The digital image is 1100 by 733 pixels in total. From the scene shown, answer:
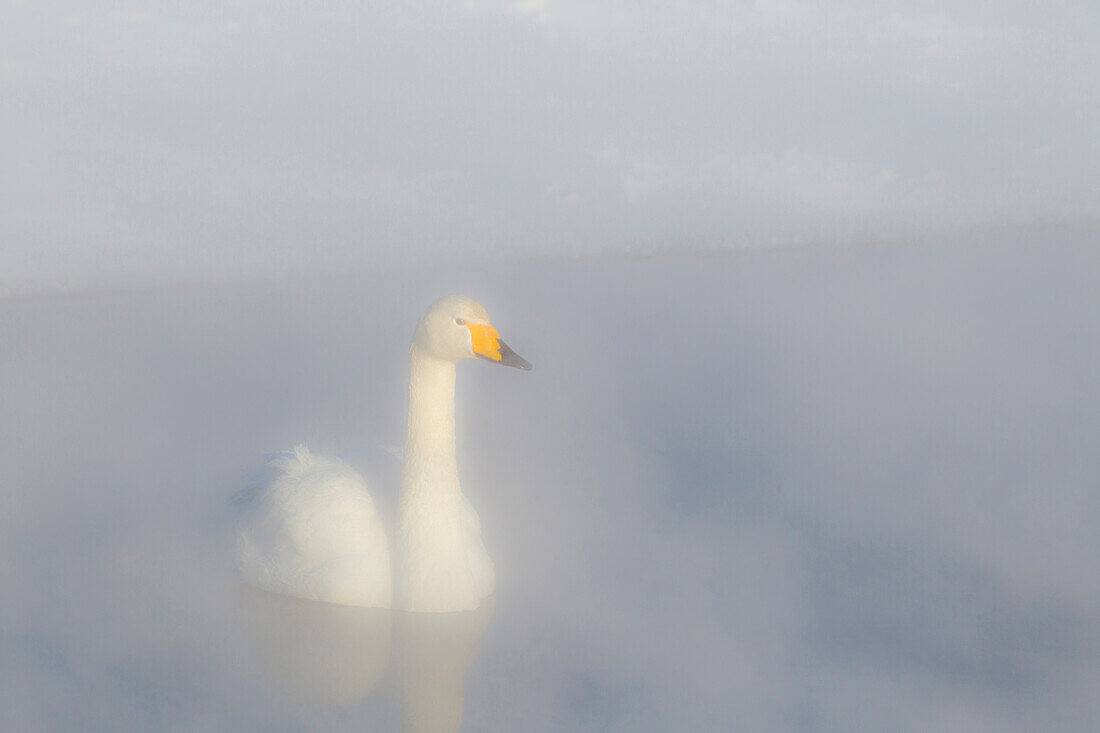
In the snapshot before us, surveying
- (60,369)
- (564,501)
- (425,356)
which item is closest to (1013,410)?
(564,501)

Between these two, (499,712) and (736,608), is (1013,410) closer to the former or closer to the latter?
(736,608)

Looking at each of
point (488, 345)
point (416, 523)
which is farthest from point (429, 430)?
point (488, 345)

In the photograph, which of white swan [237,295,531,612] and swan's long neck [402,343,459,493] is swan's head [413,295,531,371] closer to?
white swan [237,295,531,612]

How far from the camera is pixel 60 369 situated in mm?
10875

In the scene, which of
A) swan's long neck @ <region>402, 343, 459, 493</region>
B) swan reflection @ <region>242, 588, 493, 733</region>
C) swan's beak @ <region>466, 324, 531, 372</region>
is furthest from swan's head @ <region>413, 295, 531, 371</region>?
swan reflection @ <region>242, 588, 493, 733</region>

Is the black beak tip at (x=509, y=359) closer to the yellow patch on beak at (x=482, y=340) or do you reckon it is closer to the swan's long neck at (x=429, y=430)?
the yellow patch on beak at (x=482, y=340)

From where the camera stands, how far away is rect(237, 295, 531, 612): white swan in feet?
15.7

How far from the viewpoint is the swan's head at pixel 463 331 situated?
473cm

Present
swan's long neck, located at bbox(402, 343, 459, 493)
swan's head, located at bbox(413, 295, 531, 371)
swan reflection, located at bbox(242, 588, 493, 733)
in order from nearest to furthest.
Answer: swan reflection, located at bbox(242, 588, 493, 733) < swan's head, located at bbox(413, 295, 531, 371) < swan's long neck, located at bbox(402, 343, 459, 493)

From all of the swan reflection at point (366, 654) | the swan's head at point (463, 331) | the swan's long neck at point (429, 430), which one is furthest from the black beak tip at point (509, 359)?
the swan reflection at point (366, 654)

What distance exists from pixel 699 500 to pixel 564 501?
3.36ft

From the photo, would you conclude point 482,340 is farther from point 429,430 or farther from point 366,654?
point 366,654

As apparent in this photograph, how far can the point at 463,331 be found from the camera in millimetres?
4734

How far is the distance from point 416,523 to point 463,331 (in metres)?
1.11
